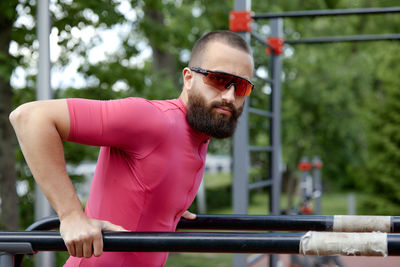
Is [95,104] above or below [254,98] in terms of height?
above

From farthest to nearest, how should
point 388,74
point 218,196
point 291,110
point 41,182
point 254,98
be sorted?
point 218,196
point 291,110
point 388,74
point 254,98
point 41,182

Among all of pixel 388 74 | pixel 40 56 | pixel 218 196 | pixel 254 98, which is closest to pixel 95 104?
pixel 40 56

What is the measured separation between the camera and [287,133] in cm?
1382

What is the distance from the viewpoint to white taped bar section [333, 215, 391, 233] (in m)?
1.73

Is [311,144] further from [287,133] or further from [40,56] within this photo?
[40,56]

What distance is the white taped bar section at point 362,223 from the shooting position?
1727mm

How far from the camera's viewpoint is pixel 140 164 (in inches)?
57.7

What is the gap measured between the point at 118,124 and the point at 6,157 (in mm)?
3806

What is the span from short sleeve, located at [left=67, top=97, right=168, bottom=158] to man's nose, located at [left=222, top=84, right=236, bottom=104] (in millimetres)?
232

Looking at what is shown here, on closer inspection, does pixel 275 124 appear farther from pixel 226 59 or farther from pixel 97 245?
pixel 97 245

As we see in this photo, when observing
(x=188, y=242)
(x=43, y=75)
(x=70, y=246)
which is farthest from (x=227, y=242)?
(x=43, y=75)

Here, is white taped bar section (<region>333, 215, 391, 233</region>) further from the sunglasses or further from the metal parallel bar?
the sunglasses

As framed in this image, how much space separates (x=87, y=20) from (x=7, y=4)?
2.77 feet

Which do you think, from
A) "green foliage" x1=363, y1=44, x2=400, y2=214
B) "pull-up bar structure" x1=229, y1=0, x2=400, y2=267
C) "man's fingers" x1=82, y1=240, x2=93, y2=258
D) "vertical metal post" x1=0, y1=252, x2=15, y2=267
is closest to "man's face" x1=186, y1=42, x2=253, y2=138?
"man's fingers" x1=82, y1=240, x2=93, y2=258
